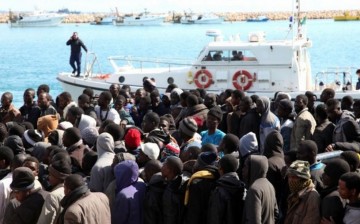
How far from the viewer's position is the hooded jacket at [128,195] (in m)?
8.72

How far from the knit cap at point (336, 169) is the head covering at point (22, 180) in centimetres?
304

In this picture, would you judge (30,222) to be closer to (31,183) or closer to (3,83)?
(31,183)

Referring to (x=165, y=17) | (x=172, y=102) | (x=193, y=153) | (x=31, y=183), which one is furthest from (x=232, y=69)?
(x=165, y=17)

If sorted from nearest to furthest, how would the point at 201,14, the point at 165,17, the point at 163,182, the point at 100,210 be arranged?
1. the point at 100,210
2. the point at 163,182
3. the point at 165,17
4. the point at 201,14

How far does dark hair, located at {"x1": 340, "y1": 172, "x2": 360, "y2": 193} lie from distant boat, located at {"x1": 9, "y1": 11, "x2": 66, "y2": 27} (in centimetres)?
14705

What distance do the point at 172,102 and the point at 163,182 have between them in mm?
5789

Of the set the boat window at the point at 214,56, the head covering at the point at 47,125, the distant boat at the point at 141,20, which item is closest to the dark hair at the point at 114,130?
the head covering at the point at 47,125

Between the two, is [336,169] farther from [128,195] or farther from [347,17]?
[347,17]

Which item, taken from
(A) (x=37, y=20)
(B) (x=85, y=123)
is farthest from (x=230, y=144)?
(A) (x=37, y=20)

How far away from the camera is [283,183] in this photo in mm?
9328

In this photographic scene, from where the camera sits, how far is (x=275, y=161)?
9.48 meters

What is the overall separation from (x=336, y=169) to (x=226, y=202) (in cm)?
120

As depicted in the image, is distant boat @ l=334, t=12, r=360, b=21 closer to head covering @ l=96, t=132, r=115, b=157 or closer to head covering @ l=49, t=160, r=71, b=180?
head covering @ l=96, t=132, r=115, b=157

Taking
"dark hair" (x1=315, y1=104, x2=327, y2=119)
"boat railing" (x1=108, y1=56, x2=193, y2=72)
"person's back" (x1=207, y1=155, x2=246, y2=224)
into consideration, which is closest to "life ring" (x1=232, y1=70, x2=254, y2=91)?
"boat railing" (x1=108, y1=56, x2=193, y2=72)
